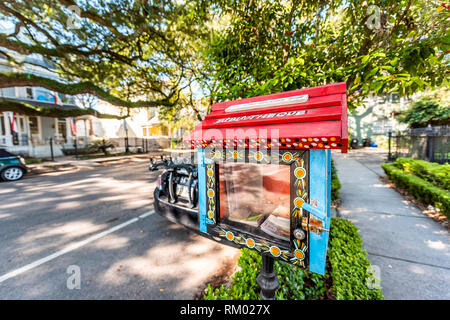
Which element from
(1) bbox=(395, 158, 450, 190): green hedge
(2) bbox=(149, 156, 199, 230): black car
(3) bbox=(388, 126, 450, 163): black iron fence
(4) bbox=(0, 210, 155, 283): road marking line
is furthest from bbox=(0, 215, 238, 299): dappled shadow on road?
(3) bbox=(388, 126, 450, 163): black iron fence

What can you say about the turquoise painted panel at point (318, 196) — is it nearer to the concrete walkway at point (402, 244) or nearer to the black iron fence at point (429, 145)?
the concrete walkway at point (402, 244)

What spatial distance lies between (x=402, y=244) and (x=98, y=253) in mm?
5149

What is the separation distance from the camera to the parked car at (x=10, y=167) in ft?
25.5

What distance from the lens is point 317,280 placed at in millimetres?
2213

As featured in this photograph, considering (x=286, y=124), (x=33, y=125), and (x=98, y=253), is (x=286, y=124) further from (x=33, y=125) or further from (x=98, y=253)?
(x=33, y=125)

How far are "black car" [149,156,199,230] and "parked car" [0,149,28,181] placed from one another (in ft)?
29.5

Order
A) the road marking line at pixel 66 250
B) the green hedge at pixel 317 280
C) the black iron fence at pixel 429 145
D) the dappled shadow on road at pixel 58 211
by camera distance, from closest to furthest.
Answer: the green hedge at pixel 317 280
the road marking line at pixel 66 250
the dappled shadow on road at pixel 58 211
the black iron fence at pixel 429 145

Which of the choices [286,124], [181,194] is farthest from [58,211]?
[286,124]

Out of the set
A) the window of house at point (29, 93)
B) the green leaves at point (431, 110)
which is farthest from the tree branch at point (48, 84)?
the green leaves at point (431, 110)

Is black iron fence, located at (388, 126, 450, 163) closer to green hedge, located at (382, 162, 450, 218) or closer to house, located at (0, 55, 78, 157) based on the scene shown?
green hedge, located at (382, 162, 450, 218)

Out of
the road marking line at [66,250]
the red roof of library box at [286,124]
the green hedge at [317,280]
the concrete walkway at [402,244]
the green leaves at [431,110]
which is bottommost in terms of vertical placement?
the concrete walkway at [402,244]

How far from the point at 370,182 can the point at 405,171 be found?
1099 millimetres

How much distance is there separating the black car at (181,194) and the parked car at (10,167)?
8.99 metres

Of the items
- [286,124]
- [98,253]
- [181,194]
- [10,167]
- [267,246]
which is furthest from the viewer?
[10,167]
